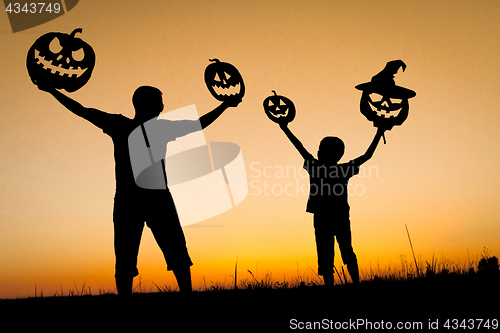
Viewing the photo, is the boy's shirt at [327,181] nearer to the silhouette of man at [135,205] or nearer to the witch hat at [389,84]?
the witch hat at [389,84]

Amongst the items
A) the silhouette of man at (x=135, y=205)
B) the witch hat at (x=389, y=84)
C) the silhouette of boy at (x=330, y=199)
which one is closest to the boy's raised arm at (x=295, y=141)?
the silhouette of boy at (x=330, y=199)

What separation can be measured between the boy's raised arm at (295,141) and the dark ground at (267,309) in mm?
1682

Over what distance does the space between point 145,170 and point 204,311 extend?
1554mm

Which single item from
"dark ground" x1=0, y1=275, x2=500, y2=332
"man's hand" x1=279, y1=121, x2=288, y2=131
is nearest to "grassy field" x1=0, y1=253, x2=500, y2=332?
"dark ground" x1=0, y1=275, x2=500, y2=332

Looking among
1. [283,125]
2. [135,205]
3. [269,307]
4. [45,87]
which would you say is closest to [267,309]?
[269,307]

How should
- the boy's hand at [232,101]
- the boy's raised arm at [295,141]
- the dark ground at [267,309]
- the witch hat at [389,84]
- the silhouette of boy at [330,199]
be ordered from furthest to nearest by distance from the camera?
the witch hat at [389,84] → the boy's raised arm at [295,141] → the silhouette of boy at [330,199] → the boy's hand at [232,101] → the dark ground at [267,309]

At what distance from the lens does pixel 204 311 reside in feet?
12.6

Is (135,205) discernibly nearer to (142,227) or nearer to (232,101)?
(142,227)

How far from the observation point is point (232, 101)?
4.99 metres

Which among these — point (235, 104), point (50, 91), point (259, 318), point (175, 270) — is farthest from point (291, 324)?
point (50, 91)

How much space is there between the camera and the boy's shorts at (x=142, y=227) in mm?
4480

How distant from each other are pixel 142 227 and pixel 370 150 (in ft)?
10.1

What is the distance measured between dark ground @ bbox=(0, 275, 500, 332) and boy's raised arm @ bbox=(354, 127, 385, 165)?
158cm

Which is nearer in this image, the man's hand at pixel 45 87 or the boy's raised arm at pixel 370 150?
the man's hand at pixel 45 87
